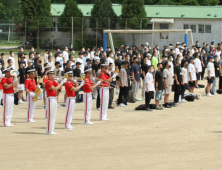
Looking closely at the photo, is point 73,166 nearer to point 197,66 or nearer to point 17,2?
point 197,66

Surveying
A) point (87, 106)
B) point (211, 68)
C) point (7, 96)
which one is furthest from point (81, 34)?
point (7, 96)

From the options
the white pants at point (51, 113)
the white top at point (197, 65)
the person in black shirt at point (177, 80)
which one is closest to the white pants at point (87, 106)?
the white pants at point (51, 113)

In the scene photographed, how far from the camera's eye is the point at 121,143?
38.2ft

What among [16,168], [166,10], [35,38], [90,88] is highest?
[166,10]

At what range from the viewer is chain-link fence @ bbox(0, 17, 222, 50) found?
38125 millimetres

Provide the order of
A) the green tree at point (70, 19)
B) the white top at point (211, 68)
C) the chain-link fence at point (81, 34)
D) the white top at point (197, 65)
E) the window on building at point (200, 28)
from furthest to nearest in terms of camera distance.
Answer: the window on building at point (200, 28) → the green tree at point (70, 19) → the chain-link fence at point (81, 34) → the white top at point (197, 65) → the white top at point (211, 68)

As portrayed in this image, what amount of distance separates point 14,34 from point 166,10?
54.2 ft

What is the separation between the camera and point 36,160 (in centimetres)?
1003

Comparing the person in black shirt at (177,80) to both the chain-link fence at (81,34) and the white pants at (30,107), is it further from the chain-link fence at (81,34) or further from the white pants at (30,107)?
the chain-link fence at (81,34)

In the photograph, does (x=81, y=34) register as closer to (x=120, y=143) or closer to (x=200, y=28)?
(x=200, y=28)

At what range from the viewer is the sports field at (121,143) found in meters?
9.80

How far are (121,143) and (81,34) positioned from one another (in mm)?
28570

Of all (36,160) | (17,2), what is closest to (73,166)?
(36,160)

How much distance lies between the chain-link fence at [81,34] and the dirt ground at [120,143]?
22.4 metres
